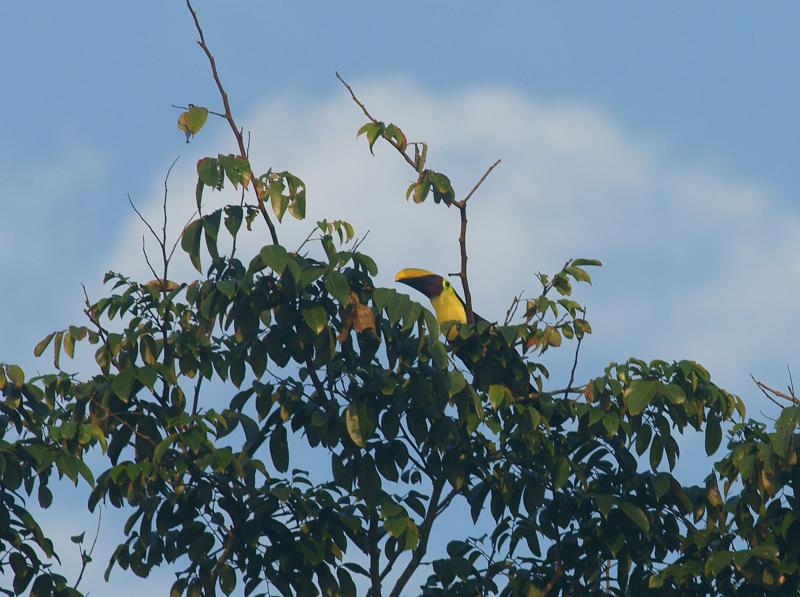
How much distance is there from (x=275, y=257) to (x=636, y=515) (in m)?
1.69

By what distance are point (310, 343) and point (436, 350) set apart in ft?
1.52

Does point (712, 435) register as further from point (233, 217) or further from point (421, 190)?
point (233, 217)

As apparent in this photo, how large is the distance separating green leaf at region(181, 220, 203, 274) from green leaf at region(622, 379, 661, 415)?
5.39 feet

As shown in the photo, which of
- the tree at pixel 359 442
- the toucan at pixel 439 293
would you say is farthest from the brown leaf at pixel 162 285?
the toucan at pixel 439 293

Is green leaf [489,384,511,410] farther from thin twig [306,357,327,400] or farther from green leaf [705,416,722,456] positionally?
green leaf [705,416,722,456]

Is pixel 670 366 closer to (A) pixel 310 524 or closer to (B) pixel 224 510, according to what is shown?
(A) pixel 310 524

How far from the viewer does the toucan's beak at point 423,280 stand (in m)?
7.95

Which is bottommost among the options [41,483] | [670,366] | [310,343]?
[41,483]

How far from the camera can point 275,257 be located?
13.3 feet

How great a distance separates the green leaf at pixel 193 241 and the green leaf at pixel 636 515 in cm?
183

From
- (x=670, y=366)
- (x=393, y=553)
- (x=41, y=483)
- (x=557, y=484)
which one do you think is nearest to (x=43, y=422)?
(x=41, y=483)

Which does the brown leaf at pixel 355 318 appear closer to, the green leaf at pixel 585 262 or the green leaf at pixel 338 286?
the green leaf at pixel 338 286

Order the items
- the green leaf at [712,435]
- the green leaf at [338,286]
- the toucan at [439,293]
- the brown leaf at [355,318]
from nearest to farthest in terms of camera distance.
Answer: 1. the green leaf at [338,286]
2. the brown leaf at [355,318]
3. the green leaf at [712,435]
4. the toucan at [439,293]

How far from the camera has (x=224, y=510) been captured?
461cm
